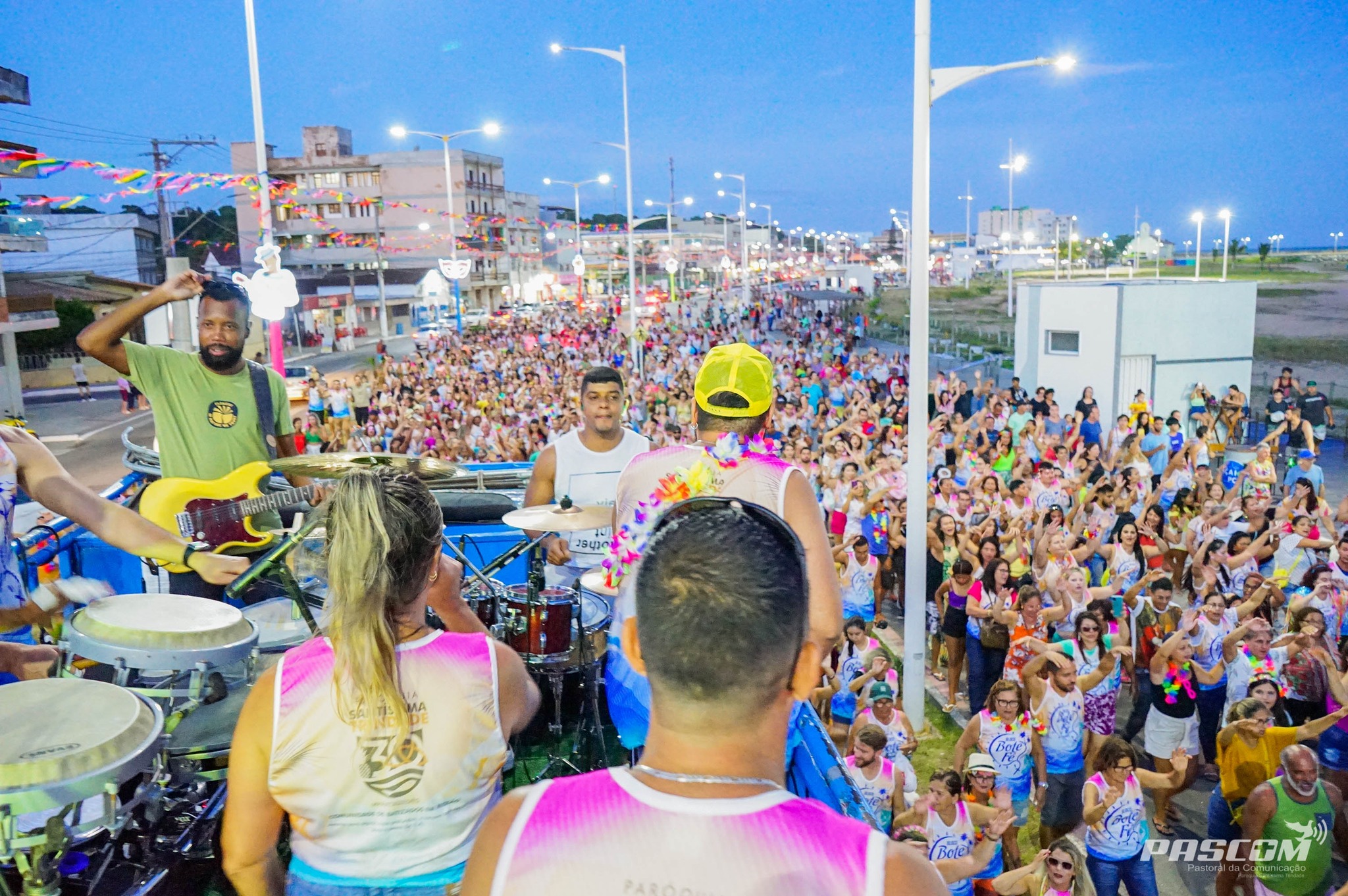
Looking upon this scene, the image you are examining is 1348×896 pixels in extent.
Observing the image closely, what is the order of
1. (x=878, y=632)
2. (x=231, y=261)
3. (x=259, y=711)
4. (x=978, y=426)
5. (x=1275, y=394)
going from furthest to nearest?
1. (x=231, y=261)
2. (x=1275, y=394)
3. (x=978, y=426)
4. (x=878, y=632)
5. (x=259, y=711)

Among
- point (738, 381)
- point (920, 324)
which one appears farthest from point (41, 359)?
point (738, 381)

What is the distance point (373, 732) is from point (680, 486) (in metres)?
1.09

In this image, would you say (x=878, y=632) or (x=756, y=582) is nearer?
(x=756, y=582)

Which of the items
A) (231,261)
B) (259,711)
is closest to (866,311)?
(231,261)

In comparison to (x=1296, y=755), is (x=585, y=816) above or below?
above

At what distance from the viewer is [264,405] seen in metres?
4.45

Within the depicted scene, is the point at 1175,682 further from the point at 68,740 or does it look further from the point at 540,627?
the point at 68,740

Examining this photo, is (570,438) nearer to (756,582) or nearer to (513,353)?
(756,582)

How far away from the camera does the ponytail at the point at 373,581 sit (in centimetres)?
191

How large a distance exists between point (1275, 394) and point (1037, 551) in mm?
10837

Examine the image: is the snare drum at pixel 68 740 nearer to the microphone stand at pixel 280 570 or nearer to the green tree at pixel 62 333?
the microphone stand at pixel 280 570

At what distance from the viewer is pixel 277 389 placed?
14.9 ft

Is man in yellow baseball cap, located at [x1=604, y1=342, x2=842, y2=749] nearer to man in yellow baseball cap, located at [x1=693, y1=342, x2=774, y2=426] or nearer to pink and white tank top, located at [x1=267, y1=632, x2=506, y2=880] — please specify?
man in yellow baseball cap, located at [x1=693, y1=342, x2=774, y2=426]

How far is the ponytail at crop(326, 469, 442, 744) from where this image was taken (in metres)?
1.91
